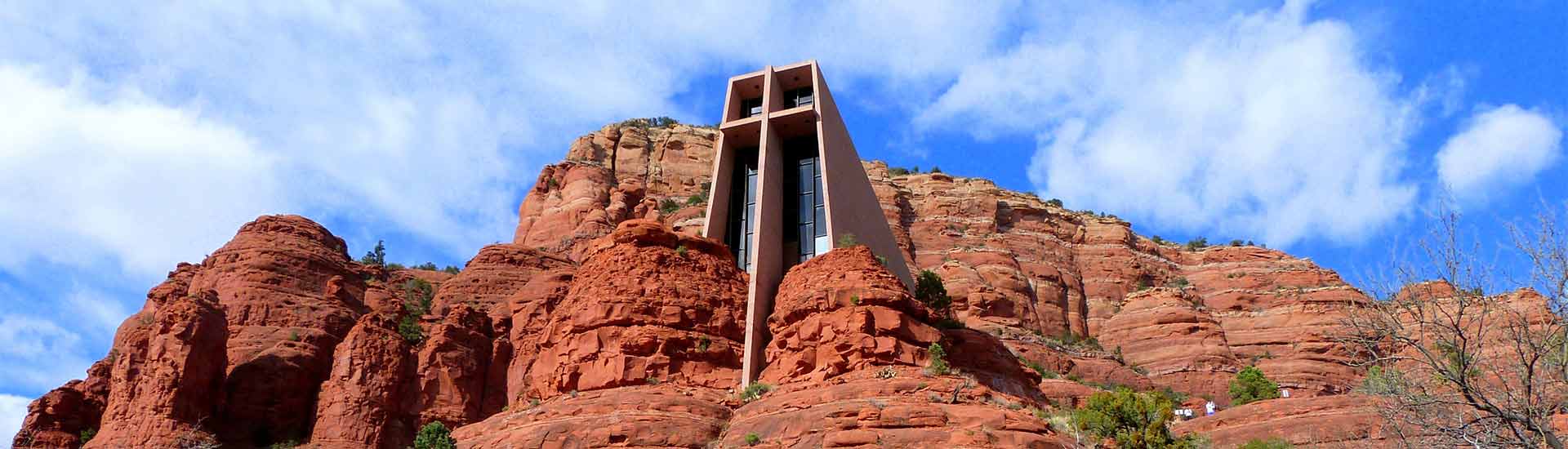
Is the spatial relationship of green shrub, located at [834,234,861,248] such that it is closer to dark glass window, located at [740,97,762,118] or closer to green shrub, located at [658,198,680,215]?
dark glass window, located at [740,97,762,118]

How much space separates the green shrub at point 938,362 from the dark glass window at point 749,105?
15215 millimetres

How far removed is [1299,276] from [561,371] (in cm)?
4952

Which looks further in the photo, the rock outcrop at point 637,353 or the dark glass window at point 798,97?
the dark glass window at point 798,97

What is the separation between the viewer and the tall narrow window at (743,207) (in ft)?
136

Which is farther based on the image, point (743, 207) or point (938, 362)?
point (743, 207)

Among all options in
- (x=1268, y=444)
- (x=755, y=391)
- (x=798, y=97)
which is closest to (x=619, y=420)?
(x=755, y=391)

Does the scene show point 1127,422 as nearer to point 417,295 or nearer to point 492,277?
point 492,277

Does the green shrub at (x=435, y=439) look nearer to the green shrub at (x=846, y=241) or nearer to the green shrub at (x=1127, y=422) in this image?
the green shrub at (x=846, y=241)

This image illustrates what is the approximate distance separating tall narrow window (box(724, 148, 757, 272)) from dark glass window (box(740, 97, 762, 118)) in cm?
122

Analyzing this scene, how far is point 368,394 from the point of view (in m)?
45.0

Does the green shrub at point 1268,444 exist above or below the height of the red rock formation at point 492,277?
below

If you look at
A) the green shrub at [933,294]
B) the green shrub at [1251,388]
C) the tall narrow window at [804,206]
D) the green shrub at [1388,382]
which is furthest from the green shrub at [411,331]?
the green shrub at [1388,382]

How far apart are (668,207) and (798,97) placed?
32.9 metres

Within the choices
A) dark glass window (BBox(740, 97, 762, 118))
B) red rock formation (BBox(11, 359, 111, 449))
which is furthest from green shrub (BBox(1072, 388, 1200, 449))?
red rock formation (BBox(11, 359, 111, 449))
